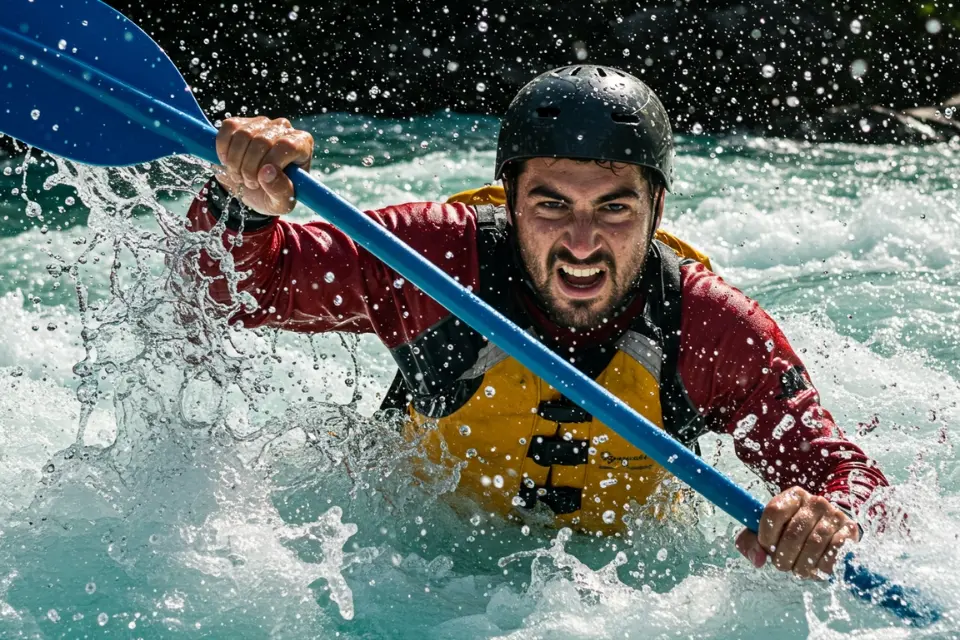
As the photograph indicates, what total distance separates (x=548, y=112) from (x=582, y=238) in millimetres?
362

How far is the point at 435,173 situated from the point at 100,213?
14.1 ft

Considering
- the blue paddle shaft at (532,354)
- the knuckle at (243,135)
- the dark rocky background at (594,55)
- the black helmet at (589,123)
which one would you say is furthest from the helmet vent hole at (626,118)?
the dark rocky background at (594,55)

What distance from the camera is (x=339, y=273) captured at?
2926mm

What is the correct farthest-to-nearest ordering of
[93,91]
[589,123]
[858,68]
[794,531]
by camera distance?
[858,68]
[589,123]
[93,91]
[794,531]

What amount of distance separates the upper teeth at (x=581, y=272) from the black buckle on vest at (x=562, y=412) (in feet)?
1.07

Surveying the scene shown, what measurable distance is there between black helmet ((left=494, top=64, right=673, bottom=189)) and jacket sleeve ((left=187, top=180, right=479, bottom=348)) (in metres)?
0.28

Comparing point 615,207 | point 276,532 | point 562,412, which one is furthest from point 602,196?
point 276,532

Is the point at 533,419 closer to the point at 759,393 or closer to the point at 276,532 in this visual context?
the point at 759,393

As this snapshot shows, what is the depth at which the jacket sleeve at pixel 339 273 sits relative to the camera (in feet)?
9.37

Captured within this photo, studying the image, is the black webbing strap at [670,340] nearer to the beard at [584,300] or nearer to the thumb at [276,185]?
the beard at [584,300]

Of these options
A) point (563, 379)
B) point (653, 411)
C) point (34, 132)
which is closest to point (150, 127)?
point (34, 132)

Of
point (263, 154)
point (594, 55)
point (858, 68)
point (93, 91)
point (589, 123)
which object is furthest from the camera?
point (858, 68)

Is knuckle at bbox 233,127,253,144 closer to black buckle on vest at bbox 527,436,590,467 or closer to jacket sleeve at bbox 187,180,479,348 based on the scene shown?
jacket sleeve at bbox 187,180,479,348

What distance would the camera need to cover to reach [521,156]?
296 cm
